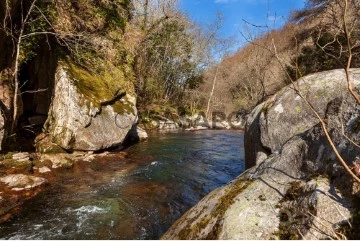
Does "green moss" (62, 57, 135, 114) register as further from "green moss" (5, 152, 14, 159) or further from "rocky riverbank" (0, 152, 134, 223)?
"green moss" (5, 152, 14, 159)

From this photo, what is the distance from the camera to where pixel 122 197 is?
573 centimetres

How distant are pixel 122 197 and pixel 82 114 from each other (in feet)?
12.9

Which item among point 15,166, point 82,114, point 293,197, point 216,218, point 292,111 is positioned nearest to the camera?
point 293,197

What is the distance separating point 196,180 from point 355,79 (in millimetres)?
4377

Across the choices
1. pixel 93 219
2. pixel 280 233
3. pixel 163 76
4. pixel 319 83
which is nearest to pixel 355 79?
pixel 319 83

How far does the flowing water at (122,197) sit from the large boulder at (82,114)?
853 millimetres

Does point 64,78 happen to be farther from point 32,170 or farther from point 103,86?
point 32,170

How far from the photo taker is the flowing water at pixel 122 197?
14.3ft

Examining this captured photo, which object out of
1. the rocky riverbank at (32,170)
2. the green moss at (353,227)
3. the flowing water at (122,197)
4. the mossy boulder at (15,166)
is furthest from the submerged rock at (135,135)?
the green moss at (353,227)

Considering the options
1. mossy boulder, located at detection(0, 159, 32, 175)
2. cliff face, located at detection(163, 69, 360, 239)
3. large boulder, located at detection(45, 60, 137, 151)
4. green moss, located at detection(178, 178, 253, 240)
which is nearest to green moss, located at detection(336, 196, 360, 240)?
cliff face, located at detection(163, 69, 360, 239)

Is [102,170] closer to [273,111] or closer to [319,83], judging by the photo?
[273,111]

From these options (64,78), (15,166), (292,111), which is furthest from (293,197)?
(64,78)

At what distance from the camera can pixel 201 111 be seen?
2739 cm

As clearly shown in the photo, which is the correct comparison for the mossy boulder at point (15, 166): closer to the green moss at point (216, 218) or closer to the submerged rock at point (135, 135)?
the green moss at point (216, 218)
